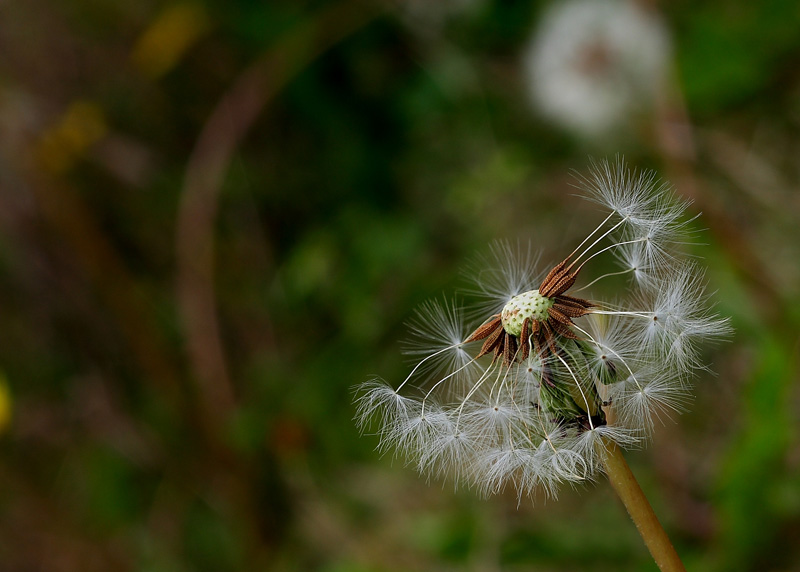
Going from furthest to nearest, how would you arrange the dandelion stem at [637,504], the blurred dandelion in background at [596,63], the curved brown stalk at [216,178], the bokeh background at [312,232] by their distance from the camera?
the curved brown stalk at [216,178] < the blurred dandelion in background at [596,63] < the bokeh background at [312,232] < the dandelion stem at [637,504]

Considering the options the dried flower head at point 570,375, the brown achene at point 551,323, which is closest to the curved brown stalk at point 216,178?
the dried flower head at point 570,375

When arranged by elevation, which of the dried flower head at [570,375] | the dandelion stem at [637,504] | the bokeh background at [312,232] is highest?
the bokeh background at [312,232]

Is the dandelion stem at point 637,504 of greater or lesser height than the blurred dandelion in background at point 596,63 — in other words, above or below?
below

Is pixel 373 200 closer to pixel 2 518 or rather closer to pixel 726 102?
pixel 726 102

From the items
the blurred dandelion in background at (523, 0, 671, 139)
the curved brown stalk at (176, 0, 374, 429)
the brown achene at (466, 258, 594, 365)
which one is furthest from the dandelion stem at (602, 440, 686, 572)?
the curved brown stalk at (176, 0, 374, 429)

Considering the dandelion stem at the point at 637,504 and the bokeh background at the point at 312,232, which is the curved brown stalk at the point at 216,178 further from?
the dandelion stem at the point at 637,504

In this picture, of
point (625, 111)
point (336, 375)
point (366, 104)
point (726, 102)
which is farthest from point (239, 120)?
point (726, 102)

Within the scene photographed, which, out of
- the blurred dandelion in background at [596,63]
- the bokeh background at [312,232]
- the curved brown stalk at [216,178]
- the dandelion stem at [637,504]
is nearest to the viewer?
the dandelion stem at [637,504]

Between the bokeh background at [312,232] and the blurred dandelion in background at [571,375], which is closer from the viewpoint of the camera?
the blurred dandelion in background at [571,375]
